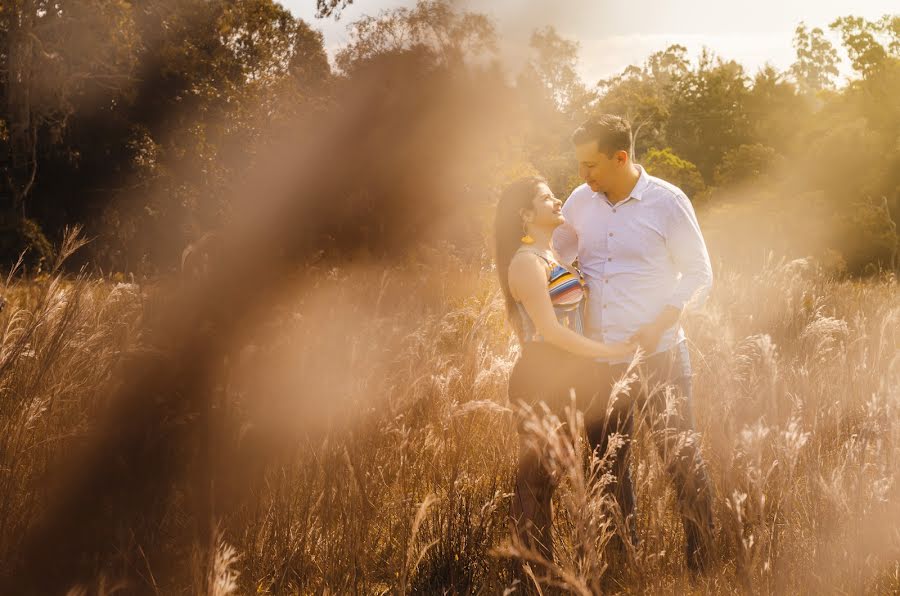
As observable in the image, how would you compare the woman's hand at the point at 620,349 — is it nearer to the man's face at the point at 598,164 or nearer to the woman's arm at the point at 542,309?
the woman's arm at the point at 542,309

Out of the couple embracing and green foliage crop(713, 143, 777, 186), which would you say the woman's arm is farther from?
green foliage crop(713, 143, 777, 186)

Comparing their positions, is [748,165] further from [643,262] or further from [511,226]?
[511,226]

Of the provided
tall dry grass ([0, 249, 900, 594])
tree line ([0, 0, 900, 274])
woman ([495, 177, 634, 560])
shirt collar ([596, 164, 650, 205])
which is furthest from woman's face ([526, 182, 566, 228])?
tree line ([0, 0, 900, 274])

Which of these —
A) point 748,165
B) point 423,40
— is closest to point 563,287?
point 423,40

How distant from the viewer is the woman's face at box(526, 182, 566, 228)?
2.70 m

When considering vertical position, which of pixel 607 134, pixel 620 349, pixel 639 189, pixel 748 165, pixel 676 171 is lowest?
pixel 676 171

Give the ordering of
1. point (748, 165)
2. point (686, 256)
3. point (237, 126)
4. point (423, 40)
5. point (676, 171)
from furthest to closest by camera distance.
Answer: point (676, 171), point (748, 165), point (237, 126), point (423, 40), point (686, 256)

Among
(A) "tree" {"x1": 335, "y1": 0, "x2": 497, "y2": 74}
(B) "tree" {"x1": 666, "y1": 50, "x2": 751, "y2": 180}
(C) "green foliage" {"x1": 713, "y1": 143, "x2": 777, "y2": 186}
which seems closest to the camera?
(A) "tree" {"x1": 335, "y1": 0, "x2": 497, "y2": 74}

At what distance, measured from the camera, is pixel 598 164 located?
300 centimetres

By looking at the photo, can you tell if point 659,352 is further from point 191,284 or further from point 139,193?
point 139,193

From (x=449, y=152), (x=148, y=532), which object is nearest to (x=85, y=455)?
(x=148, y=532)

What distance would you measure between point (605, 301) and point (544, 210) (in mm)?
543

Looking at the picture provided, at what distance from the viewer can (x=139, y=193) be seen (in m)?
20.3

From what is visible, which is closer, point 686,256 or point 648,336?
point 648,336
